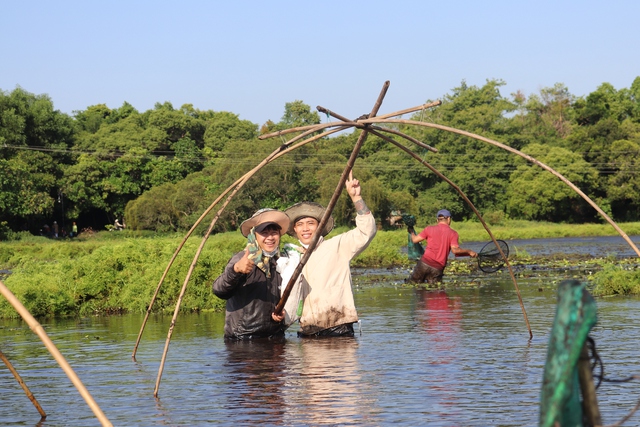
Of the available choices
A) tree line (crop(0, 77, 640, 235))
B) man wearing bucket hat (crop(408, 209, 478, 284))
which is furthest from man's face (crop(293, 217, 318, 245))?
tree line (crop(0, 77, 640, 235))

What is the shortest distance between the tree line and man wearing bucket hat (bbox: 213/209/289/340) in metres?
37.2

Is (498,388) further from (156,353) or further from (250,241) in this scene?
(156,353)

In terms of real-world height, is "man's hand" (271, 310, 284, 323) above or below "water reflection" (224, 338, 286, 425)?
above

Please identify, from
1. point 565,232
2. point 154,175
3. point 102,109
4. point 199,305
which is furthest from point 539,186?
point 199,305

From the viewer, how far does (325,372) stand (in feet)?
28.2

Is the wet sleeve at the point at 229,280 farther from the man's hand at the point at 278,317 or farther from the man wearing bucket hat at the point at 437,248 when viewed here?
the man wearing bucket hat at the point at 437,248

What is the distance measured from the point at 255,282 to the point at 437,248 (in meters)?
7.44

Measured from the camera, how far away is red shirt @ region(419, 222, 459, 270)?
16.0 m

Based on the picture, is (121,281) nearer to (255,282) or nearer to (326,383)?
(255,282)

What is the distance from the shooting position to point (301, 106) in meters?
77.2

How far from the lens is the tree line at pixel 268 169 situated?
49625 mm

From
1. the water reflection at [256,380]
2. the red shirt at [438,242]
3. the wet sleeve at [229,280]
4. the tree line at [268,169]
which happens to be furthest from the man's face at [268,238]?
the tree line at [268,169]

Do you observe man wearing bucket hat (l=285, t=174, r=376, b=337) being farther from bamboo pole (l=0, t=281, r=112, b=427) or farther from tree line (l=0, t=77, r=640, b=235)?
tree line (l=0, t=77, r=640, b=235)

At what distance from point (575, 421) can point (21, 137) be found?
51.4 meters
